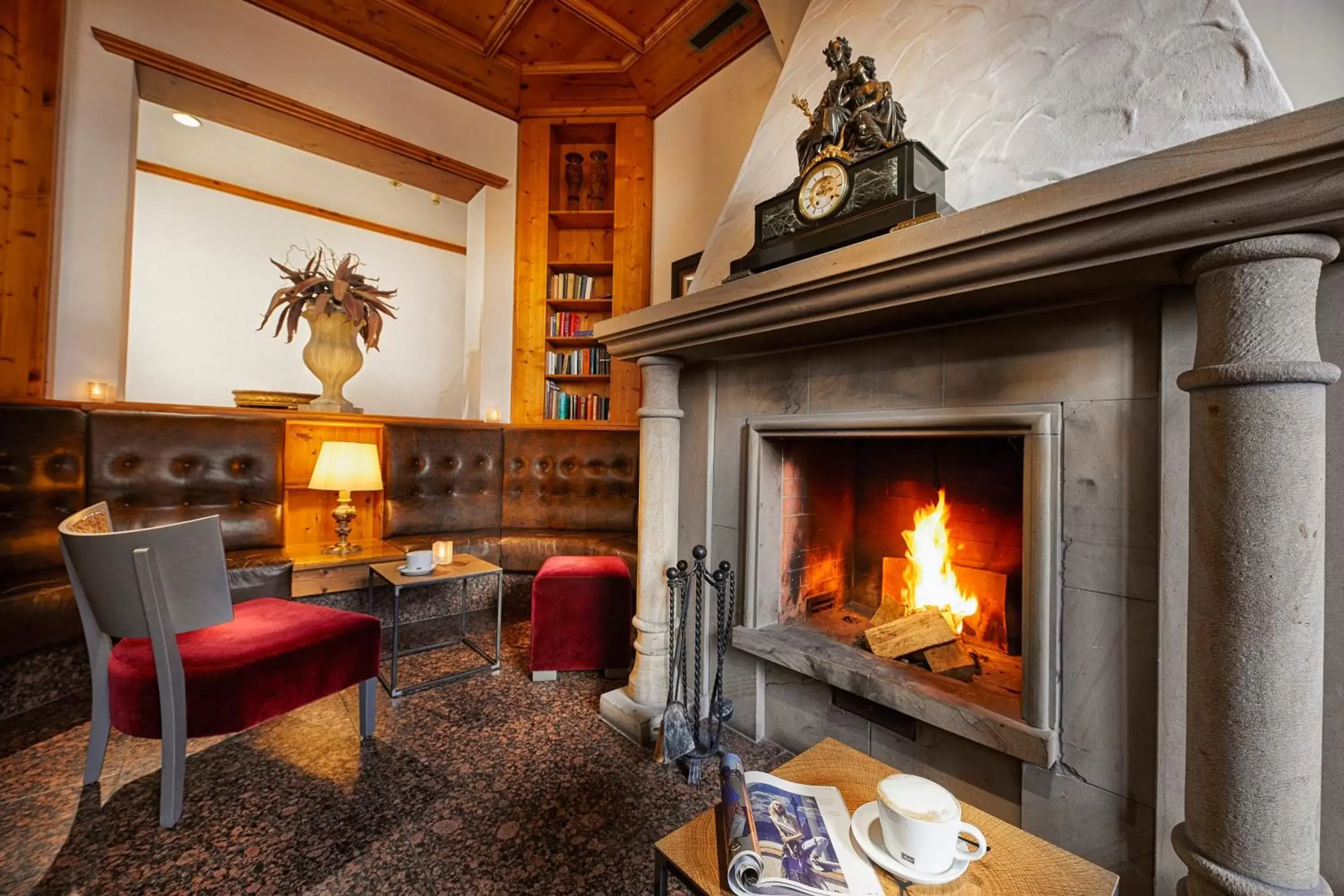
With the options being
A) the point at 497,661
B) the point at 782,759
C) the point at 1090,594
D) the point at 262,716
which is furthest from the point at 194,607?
the point at 1090,594

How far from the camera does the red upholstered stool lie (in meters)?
2.28

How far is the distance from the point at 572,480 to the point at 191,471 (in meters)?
1.91

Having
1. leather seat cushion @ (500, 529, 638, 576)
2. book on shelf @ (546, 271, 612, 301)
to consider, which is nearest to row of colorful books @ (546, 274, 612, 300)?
book on shelf @ (546, 271, 612, 301)

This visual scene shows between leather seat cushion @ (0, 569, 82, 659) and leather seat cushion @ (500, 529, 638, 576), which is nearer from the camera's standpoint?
leather seat cushion @ (0, 569, 82, 659)

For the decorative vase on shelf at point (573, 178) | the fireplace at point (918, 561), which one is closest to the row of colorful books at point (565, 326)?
the decorative vase on shelf at point (573, 178)

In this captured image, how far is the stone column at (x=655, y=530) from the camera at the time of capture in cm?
195

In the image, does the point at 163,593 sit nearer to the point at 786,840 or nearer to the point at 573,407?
the point at 786,840

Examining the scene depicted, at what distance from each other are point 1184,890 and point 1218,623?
479 millimetres

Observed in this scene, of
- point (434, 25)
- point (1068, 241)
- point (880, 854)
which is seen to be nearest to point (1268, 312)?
point (1068, 241)

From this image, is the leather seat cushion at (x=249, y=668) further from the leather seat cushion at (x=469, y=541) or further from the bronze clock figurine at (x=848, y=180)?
the bronze clock figurine at (x=848, y=180)

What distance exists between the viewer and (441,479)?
3285mm

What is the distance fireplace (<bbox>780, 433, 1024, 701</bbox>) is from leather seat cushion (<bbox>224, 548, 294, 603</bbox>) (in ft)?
7.30

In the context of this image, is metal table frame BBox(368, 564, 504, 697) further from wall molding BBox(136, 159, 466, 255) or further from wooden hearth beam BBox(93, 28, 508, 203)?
wall molding BBox(136, 159, 466, 255)

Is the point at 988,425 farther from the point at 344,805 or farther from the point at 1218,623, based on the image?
the point at 344,805
